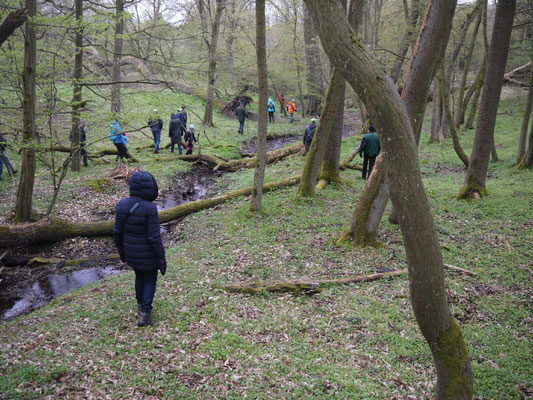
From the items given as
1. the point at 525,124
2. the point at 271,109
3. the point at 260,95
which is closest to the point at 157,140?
the point at 260,95

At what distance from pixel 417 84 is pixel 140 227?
219 inches

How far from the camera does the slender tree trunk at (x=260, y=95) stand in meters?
8.14

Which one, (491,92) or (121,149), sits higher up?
(491,92)

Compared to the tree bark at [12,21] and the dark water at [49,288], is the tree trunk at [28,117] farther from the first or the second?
the tree bark at [12,21]

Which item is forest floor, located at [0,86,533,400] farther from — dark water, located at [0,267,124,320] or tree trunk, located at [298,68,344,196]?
tree trunk, located at [298,68,344,196]

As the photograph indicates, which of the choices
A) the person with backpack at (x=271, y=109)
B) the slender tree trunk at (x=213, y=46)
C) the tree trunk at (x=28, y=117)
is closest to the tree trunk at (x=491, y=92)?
the tree trunk at (x=28, y=117)

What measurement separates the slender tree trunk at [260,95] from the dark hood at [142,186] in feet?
14.9

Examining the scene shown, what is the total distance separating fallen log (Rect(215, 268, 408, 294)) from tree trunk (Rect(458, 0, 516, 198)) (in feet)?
16.7

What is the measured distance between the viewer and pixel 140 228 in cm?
499

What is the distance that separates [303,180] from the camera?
1050cm

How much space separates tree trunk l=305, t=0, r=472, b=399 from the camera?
105 inches

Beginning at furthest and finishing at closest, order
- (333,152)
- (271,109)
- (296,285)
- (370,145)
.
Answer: (271,109)
(370,145)
(333,152)
(296,285)

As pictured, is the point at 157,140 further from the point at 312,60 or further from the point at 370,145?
the point at 312,60

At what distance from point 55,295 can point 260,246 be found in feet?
15.2
